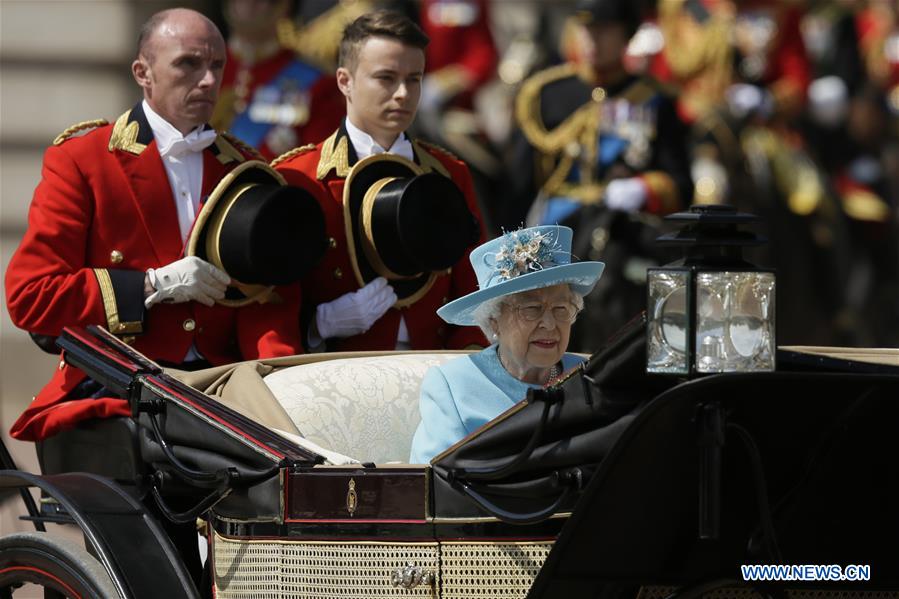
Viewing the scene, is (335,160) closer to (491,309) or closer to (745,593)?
(491,309)

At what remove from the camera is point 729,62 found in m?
13.2

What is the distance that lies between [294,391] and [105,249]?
646 mm

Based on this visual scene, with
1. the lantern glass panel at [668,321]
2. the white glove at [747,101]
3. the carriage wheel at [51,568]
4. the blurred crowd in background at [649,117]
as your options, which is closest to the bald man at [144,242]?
the carriage wheel at [51,568]

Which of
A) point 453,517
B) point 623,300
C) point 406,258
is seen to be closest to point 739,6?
point 623,300

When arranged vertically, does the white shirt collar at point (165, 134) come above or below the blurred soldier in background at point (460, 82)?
below

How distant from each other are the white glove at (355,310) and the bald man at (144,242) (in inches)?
5.2

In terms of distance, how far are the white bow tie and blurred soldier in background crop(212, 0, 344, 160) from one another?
3956 millimetres

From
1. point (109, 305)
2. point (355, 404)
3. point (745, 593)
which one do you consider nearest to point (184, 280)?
point (109, 305)

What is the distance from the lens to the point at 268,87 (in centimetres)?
943

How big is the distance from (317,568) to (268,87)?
6036mm

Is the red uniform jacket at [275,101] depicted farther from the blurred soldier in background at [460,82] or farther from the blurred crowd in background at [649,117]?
the blurred soldier in background at [460,82]

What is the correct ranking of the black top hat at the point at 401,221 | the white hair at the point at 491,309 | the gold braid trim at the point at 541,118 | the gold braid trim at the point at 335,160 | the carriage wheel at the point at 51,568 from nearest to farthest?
the carriage wheel at the point at 51,568
the white hair at the point at 491,309
the black top hat at the point at 401,221
the gold braid trim at the point at 335,160
the gold braid trim at the point at 541,118

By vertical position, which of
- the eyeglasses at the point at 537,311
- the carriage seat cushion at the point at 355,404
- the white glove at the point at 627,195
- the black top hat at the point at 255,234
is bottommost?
the carriage seat cushion at the point at 355,404

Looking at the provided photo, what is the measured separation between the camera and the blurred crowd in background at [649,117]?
375 inches
